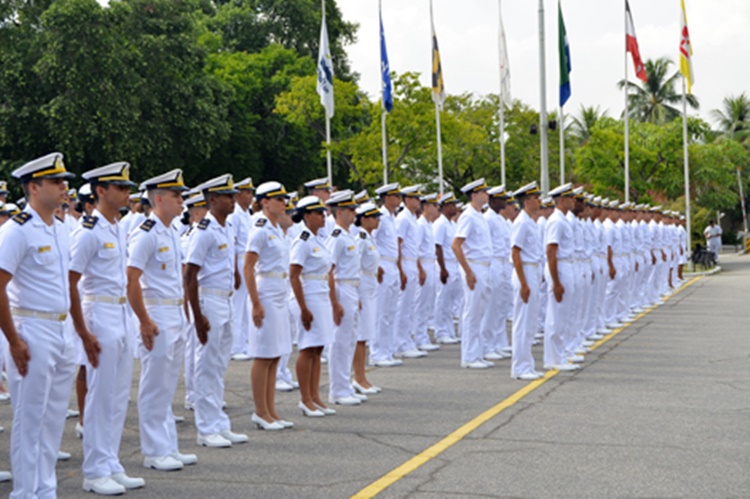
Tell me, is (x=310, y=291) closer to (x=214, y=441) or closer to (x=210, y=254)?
(x=210, y=254)

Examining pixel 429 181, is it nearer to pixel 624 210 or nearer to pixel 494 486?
pixel 624 210

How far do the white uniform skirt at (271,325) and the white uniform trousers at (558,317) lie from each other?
4702mm

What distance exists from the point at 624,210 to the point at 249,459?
622 inches

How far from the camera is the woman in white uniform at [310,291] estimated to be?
9.70 m

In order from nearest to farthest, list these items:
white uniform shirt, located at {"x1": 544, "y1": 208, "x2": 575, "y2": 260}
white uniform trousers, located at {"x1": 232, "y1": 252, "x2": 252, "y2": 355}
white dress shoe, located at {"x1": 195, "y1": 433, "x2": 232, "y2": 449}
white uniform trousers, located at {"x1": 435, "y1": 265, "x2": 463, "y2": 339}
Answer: white dress shoe, located at {"x1": 195, "y1": 433, "x2": 232, "y2": 449}, white uniform shirt, located at {"x1": 544, "y1": 208, "x2": 575, "y2": 260}, white uniform trousers, located at {"x1": 232, "y1": 252, "x2": 252, "y2": 355}, white uniform trousers, located at {"x1": 435, "y1": 265, "x2": 463, "y2": 339}

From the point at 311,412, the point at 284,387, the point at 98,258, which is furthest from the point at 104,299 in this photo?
the point at 284,387

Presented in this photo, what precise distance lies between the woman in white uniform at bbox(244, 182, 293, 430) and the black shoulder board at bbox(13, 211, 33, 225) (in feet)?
8.84

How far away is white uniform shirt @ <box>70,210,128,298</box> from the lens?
7.14 m

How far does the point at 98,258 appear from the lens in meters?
7.22

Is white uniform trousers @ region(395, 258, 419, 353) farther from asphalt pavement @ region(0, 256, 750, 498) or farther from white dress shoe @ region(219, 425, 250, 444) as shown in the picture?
white dress shoe @ region(219, 425, 250, 444)

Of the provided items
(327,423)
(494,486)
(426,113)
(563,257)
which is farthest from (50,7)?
(494,486)

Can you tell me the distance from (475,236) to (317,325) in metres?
4.55

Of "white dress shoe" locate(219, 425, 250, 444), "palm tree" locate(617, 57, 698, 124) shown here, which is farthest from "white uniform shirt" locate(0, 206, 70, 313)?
"palm tree" locate(617, 57, 698, 124)

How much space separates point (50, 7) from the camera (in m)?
37.9
